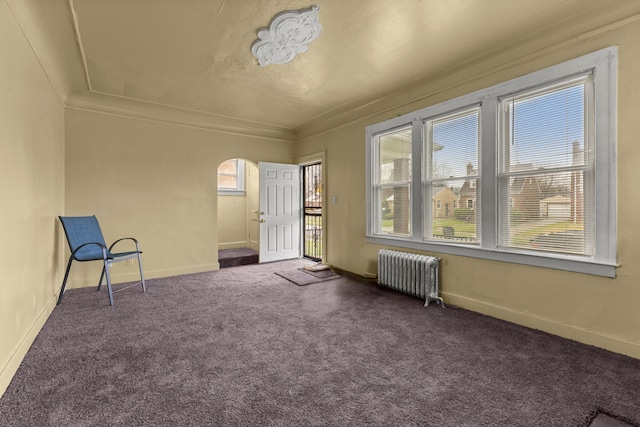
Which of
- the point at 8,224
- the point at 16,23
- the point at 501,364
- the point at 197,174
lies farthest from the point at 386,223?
the point at 16,23

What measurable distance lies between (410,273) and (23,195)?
3770mm

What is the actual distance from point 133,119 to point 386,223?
4.08 m

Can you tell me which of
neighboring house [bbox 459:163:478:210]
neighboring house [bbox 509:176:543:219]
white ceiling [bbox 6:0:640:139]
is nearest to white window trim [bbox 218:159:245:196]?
white ceiling [bbox 6:0:640:139]

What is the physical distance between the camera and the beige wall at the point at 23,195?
1957 mm

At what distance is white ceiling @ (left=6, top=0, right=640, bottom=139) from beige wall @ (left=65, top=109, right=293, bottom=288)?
52 cm

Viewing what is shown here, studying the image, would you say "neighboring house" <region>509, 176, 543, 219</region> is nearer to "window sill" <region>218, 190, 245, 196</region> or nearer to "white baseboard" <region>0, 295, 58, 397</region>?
"white baseboard" <region>0, 295, 58, 397</region>

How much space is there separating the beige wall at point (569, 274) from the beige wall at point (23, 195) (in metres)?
3.75

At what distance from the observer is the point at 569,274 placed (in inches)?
99.6

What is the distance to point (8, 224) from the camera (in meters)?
2.03

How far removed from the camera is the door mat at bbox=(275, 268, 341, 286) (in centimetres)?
439

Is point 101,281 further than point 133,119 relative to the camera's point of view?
No

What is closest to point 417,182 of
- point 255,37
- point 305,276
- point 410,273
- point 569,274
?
point 410,273

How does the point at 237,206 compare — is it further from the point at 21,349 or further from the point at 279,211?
the point at 21,349

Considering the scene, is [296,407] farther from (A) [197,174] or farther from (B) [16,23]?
(A) [197,174]
